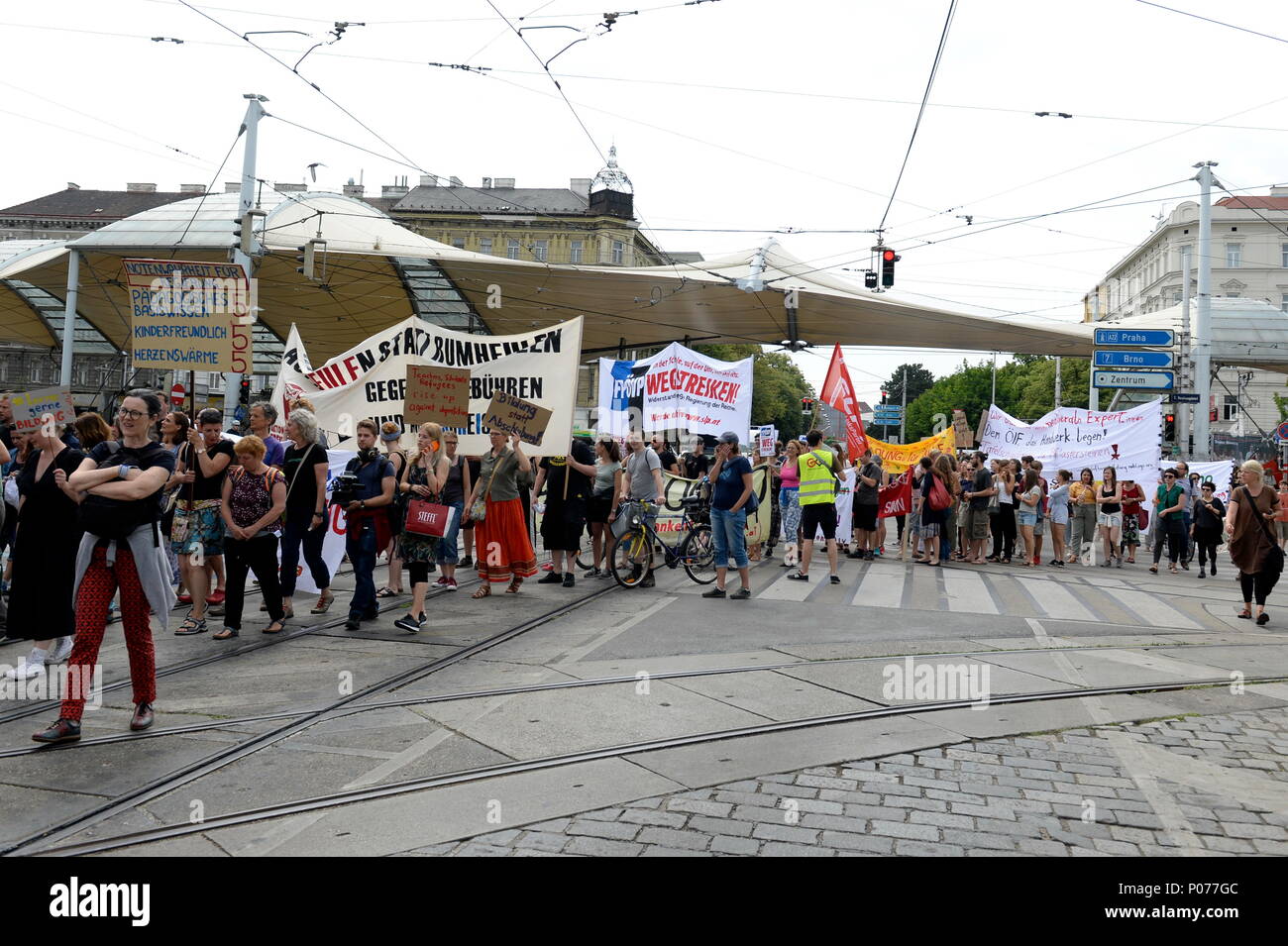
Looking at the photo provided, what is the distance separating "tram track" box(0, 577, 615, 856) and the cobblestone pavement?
1.49 m

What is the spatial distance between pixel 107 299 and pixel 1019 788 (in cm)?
3590

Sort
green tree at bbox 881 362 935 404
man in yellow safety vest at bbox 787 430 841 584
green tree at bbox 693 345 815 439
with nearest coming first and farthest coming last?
man in yellow safety vest at bbox 787 430 841 584
green tree at bbox 693 345 815 439
green tree at bbox 881 362 935 404

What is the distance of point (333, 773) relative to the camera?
4.98 metres

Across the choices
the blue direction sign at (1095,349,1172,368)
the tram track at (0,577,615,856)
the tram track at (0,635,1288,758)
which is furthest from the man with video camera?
the blue direction sign at (1095,349,1172,368)

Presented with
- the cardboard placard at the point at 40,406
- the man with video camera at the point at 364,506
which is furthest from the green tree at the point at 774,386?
the cardboard placard at the point at 40,406

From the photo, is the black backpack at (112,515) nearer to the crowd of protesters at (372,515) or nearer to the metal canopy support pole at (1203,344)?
the crowd of protesters at (372,515)

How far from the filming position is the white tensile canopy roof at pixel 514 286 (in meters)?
27.1

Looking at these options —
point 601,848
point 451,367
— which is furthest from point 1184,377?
point 601,848

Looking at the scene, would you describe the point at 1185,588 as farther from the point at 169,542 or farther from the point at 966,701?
the point at 169,542

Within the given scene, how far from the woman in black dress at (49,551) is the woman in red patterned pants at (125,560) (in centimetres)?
78

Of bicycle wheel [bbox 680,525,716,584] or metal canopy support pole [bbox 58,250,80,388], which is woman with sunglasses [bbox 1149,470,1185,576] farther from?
metal canopy support pole [bbox 58,250,80,388]

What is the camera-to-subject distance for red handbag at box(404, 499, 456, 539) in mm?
8875

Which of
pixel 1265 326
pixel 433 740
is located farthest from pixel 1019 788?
pixel 1265 326

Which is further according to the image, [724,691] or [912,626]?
[912,626]
